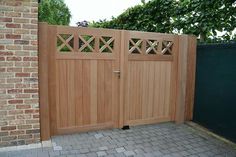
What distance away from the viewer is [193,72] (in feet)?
15.6

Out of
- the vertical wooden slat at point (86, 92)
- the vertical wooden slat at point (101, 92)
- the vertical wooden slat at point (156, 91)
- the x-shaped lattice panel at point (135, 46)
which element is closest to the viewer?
the vertical wooden slat at point (86, 92)

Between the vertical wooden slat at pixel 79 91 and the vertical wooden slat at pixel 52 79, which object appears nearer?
the vertical wooden slat at pixel 52 79

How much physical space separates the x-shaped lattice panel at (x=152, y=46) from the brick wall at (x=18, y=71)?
2.01 metres

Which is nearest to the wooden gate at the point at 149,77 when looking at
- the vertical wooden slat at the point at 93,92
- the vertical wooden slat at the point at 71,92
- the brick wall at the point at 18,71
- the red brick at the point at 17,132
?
the vertical wooden slat at the point at 93,92

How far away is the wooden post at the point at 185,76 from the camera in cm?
464

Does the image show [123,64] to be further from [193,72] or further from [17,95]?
[17,95]

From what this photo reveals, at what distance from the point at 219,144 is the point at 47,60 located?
2.95 meters

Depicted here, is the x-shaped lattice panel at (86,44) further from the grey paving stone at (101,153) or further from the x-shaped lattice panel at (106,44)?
the grey paving stone at (101,153)

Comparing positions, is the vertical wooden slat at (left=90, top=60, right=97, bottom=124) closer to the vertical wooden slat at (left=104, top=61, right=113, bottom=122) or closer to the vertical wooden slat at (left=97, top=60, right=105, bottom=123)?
the vertical wooden slat at (left=97, top=60, right=105, bottom=123)

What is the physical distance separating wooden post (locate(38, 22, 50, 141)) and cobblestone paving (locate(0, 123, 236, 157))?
25 centimetres

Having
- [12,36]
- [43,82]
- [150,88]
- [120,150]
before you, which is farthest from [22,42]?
[150,88]

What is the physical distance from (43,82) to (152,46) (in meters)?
2.04

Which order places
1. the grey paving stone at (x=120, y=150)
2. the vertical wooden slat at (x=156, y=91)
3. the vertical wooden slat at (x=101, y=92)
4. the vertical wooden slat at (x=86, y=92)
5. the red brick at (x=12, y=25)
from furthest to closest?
the vertical wooden slat at (x=156, y=91) < the vertical wooden slat at (x=101, y=92) < the vertical wooden slat at (x=86, y=92) < the grey paving stone at (x=120, y=150) < the red brick at (x=12, y=25)

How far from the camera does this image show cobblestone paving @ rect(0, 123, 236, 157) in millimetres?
3340
